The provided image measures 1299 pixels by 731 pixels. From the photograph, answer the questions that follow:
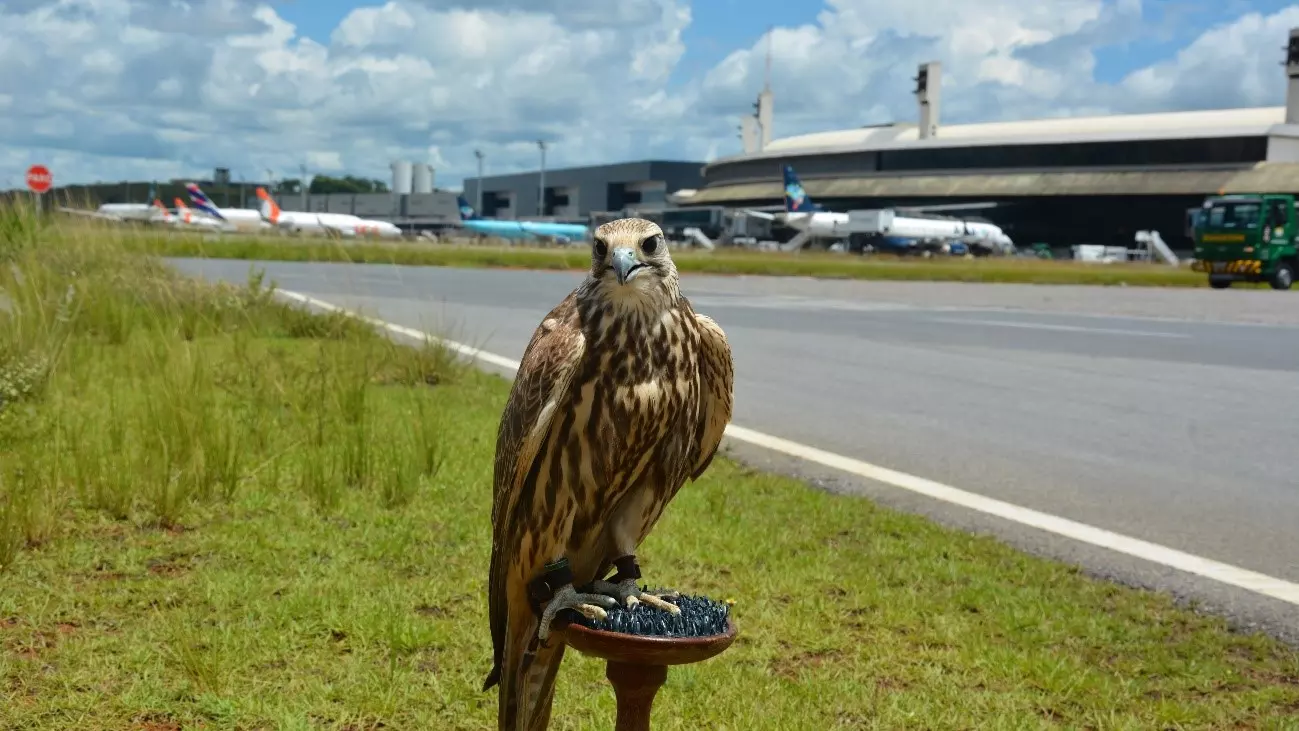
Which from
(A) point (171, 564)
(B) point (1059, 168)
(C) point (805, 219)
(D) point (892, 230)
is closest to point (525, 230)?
(C) point (805, 219)

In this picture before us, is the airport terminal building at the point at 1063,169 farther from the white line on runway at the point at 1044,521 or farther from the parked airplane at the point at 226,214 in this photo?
the white line on runway at the point at 1044,521

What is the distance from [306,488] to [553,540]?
3411 millimetres

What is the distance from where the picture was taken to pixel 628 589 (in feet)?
8.42

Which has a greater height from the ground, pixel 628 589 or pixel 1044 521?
pixel 628 589

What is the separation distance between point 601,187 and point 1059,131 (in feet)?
159

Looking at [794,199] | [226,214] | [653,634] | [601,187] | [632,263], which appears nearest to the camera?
[653,634]

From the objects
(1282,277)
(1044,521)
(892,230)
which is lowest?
(1044,521)

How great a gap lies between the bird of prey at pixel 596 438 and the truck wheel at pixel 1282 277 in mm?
35778

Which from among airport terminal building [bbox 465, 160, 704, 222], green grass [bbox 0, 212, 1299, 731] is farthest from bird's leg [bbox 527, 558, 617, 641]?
airport terminal building [bbox 465, 160, 704, 222]

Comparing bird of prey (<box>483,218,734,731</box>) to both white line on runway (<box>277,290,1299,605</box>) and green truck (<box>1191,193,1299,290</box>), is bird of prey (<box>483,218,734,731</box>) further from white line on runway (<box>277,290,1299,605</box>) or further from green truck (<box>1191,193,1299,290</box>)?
green truck (<box>1191,193,1299,290</box>)

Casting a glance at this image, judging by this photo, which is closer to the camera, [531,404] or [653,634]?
[653,634]

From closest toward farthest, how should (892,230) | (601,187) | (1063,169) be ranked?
(892,230) < (1063,169) < (601,187)

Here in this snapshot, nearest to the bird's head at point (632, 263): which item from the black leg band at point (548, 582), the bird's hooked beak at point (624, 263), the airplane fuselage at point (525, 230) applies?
the bird's hooked beak at point (624, 263)

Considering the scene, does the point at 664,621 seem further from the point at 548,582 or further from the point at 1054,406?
the point at 1054,406
